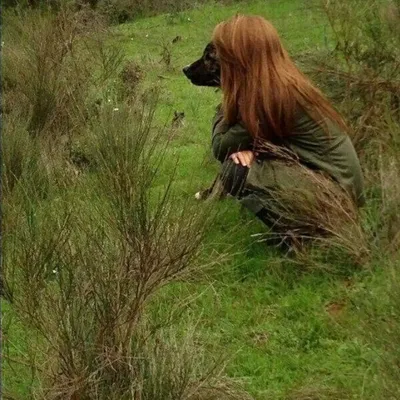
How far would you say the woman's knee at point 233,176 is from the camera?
15.8 ft

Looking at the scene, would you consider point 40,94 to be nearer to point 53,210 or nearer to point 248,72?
point 248,72

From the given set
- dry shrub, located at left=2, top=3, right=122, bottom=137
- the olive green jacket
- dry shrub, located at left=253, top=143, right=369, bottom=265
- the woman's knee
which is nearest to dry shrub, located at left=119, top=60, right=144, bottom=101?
dry shrub, located at left=2, top=3, right=122, bottom=137

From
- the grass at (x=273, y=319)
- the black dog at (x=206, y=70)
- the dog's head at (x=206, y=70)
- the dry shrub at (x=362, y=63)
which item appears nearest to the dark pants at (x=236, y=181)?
the grass at (x=273, y=319)

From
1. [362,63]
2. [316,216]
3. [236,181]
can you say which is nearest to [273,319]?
[316,216]

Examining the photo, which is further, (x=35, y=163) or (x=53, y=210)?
(x=35, y=163)

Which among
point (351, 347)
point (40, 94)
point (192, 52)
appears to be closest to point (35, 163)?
point (40, 94)

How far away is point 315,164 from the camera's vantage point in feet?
15.8

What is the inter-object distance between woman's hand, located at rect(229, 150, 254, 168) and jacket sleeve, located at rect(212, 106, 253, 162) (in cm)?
5

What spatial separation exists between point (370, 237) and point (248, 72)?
105 centimetres

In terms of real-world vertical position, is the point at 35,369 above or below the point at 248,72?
below

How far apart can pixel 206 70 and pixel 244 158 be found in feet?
3.27

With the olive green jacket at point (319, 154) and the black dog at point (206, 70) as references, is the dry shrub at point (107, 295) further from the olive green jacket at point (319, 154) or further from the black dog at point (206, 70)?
the black dog at point (206, 70)

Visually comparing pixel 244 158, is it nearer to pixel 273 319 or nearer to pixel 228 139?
pixel 228 139

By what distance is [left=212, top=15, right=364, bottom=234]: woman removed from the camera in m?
4.73
